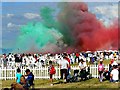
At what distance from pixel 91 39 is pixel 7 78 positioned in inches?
1197

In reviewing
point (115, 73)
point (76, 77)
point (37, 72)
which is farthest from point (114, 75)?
point (37, 72)

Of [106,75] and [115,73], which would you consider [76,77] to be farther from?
[115,73]

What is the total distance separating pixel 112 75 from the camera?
2047cm

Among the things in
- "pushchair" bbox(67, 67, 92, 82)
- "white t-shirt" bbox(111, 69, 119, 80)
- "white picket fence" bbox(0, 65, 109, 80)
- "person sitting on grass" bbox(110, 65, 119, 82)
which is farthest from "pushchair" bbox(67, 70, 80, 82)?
"white t-shirt" bbox(111, 69, 119, 80)

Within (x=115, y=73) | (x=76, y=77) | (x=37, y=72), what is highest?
(x=37, y=72)

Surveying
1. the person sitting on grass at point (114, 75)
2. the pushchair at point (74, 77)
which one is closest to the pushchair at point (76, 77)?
the pushchair at point (74, 77)

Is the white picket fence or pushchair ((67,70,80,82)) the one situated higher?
the white picket fence

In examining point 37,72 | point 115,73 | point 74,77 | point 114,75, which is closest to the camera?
point 115,73

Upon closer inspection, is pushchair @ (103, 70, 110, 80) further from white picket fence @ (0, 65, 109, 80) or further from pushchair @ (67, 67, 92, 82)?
white picket fence @ (0, 65, 109, 80)

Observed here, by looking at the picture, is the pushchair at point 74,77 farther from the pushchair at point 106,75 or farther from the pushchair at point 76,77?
the pushchair at point 106,75

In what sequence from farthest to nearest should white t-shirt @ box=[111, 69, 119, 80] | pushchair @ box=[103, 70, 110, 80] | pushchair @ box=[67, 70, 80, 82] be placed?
pushchair @ box=[103, 70, 110, 80] < pushchair @ box=[67, 70, 80, 82] < white t-shirt @ box=[111, 69, 119, 80]

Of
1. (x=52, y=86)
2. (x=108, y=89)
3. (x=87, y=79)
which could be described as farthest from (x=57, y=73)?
(x=108, y=89)

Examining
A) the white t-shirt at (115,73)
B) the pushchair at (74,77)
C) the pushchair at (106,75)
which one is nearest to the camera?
the white t-shirt at (115,73)

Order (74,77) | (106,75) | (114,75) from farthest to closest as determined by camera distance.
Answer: (106,75) → (74,77) → (114,75)
